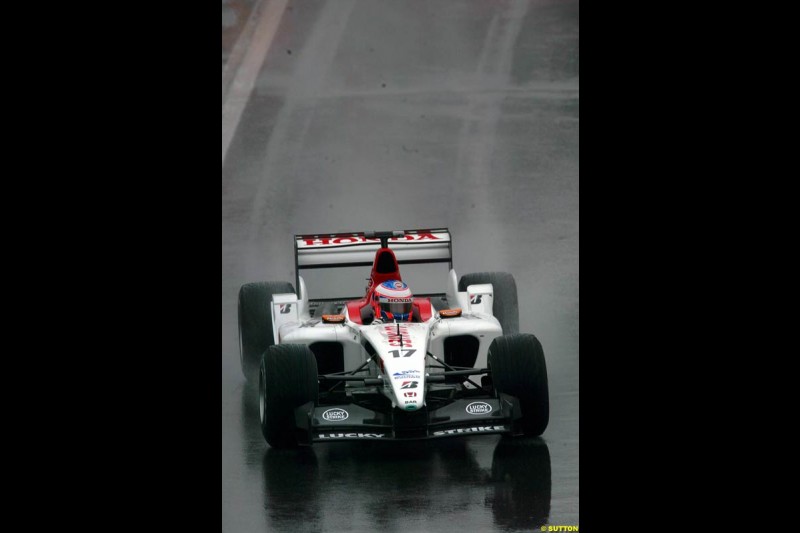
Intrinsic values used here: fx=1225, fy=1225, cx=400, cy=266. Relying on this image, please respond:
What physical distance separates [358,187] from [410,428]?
8260mm

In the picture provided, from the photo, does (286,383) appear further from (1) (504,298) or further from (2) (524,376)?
(1) (504,298)

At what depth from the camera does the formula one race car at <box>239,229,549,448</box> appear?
1105 centimetres

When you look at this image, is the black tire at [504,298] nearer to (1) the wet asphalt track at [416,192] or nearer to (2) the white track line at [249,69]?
(1) the wet asphalt track at [416,192]

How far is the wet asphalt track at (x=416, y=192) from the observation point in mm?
10562

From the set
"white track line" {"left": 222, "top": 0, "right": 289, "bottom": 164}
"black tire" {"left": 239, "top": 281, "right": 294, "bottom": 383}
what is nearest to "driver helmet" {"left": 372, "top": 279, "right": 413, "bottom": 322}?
"black tire" {"left": 239, "top": 281, "right": 294, "bottom": 383}

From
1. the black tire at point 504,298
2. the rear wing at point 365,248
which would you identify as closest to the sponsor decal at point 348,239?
the rear wing at point 365,248

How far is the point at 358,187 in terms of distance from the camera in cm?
1870

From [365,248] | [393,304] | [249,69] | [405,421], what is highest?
[249,69]

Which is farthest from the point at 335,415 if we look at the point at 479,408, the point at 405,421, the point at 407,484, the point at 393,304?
the point at 393,304

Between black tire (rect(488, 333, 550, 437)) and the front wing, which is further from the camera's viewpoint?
black tire (rect(488, 333, 550, 437))

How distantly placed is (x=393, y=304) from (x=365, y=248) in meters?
1.88

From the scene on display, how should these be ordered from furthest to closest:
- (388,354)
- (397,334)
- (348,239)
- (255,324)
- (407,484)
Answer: (348,239) → (255,324) → (397,334) → (388,354) → (407,484)

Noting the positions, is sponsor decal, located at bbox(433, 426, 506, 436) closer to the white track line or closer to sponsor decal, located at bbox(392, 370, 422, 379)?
sponsor decal, located at bbox(392, 370, 422, 379)

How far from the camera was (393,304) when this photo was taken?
40.7 feet
